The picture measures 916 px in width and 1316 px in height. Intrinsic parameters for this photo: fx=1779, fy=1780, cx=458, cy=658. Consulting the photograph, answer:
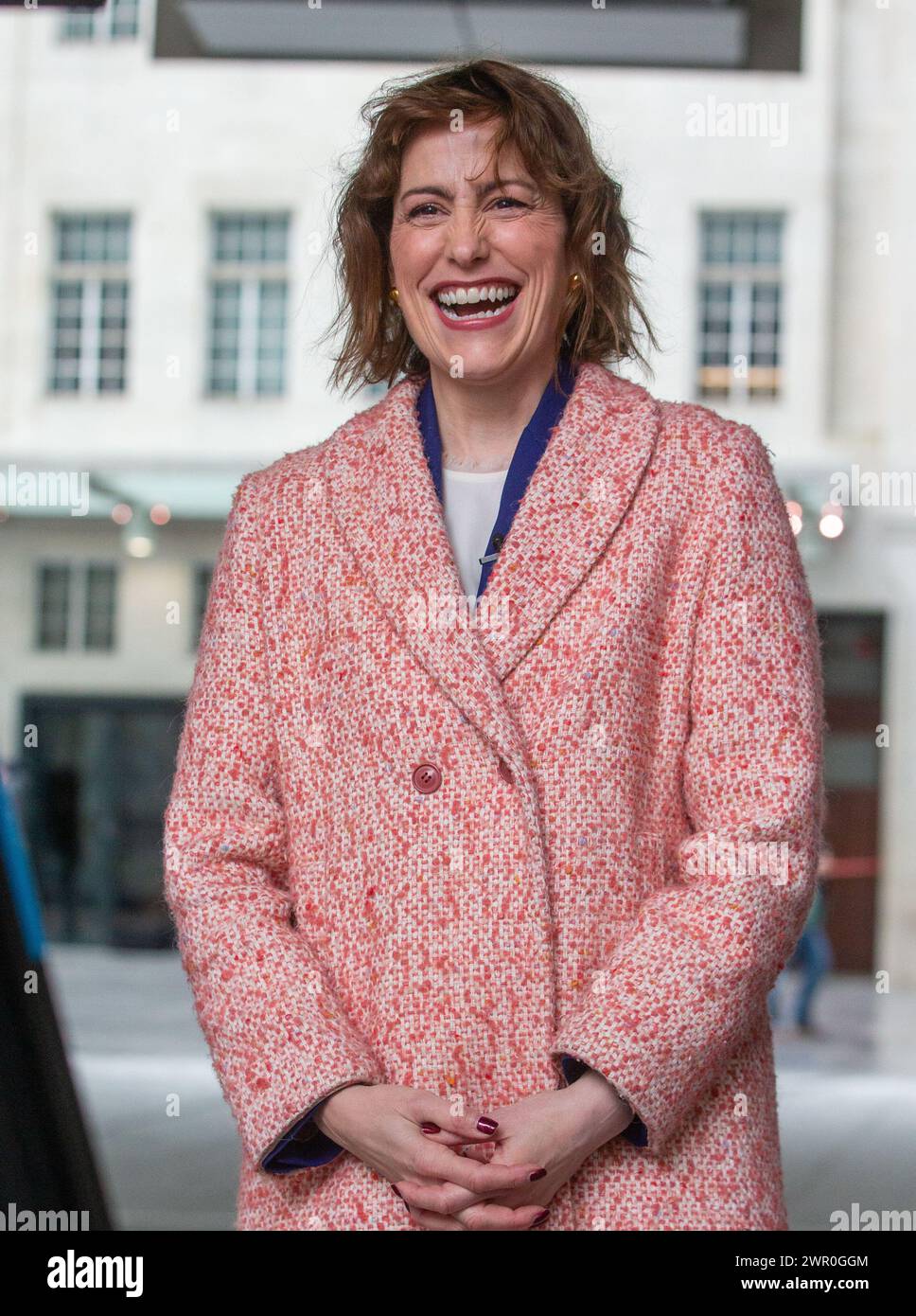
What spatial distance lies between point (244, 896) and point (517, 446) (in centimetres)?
56

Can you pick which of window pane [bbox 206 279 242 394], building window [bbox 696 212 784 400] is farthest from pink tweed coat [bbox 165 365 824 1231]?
window pane [bbox 206 279 242 394]

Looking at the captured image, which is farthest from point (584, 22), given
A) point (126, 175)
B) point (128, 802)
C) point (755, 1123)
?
point (128, 802)

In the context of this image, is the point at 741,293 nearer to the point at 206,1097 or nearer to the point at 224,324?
the point at 224,324

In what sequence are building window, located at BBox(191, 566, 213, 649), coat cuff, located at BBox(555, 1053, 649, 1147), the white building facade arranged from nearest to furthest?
coat cuff, located at BBox(555, 1053, 649, 1147)
the white building facade
building window, located at BBox(191, 566, 213, 649)

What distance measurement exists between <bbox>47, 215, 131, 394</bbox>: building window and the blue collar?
13.4m

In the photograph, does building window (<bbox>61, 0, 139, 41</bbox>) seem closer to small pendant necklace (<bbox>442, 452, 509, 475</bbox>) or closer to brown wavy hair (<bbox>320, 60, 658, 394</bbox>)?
brown wavy hair (<bbox>320, 60, 658, 394</bbox>)

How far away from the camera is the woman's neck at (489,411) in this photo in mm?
1927

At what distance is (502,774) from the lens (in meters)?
1.74

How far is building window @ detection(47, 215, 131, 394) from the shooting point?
49.2ft

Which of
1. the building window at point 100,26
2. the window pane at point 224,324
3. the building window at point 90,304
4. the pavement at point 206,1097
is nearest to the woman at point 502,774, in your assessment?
the pavement at point 206,1097

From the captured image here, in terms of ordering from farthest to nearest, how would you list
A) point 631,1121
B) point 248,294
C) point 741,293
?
point 248,294, point 741,293, point 631,1121

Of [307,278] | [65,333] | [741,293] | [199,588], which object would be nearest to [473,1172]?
[307,278]

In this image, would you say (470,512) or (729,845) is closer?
(729,845)
